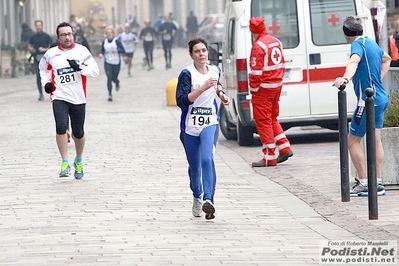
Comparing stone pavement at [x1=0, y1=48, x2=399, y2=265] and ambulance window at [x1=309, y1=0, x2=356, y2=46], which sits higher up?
ambulance window at [x1=309, y1=0, x2=356, y2=46]

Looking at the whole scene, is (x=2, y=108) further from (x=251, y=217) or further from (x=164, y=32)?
(x=164, y=32)

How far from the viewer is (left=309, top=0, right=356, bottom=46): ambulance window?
1542 centimetres

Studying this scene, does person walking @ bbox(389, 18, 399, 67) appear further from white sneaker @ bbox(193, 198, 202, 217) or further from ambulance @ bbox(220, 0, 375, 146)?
white sneaker @ bbox(193, 198, 202, 217)

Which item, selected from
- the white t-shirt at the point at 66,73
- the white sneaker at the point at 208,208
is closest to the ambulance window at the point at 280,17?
the white t-shirt at the point at 66,73

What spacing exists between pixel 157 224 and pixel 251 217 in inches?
34.1

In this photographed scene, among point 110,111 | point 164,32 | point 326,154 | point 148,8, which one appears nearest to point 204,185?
point 326,154

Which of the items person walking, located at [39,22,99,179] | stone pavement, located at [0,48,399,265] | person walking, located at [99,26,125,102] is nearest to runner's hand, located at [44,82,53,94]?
person walking, located at [39,22,99,179]

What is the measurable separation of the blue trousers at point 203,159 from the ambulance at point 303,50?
5.86 metres

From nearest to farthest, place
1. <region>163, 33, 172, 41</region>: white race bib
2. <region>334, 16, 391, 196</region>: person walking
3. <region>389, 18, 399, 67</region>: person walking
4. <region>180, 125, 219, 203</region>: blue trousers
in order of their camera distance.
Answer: <region>180, 125, 219, 203</region>: blue trousers
<region>334, 16, 391, 196</region>: person walking
<region>389, 18, 399, 67</region>: person walking
<region>163, 33, 172, 41</region>: white race bib

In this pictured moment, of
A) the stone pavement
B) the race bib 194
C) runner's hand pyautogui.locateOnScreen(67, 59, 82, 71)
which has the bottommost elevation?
the stone pavement

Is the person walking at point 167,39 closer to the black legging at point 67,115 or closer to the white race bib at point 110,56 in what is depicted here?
the white race bib at point 110,56

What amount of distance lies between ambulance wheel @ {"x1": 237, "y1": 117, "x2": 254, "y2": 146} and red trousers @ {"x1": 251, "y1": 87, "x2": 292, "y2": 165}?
215 centimetres

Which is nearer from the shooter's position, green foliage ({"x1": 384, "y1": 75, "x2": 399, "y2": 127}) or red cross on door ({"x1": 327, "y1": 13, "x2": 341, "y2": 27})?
green foliage ({"x1": 384, "y1": 75, "x2": 399, "y2": 127})

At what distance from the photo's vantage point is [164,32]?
40312 millimetres
